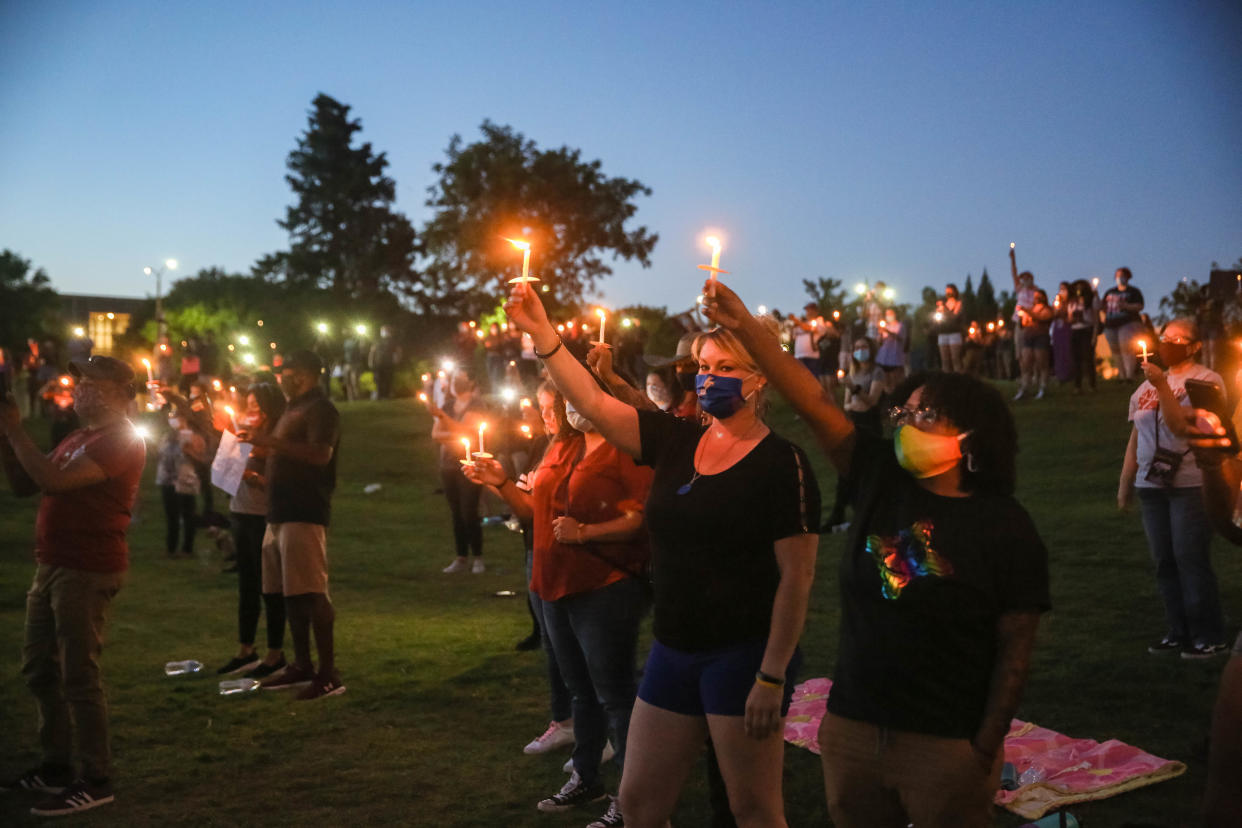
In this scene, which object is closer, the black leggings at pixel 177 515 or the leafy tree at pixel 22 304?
the black leggings at pixel 177 515

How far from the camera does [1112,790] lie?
18.4 ft

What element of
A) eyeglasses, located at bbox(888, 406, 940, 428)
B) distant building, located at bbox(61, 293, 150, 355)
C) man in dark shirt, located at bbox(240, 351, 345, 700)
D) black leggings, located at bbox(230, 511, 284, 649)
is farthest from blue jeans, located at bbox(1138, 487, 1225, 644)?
distant building, located at bbox(61, 293, 150, 355)

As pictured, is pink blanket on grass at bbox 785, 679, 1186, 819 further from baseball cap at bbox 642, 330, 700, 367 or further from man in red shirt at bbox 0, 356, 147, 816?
man in red shirt at bbox 0, 356, 147, 816

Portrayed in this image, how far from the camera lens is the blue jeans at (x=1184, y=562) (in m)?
7.86

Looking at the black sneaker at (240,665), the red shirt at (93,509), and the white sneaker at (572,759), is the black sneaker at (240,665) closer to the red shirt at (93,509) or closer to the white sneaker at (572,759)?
the red shirt at (93,509)

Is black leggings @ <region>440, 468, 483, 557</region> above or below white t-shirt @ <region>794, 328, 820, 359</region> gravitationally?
below

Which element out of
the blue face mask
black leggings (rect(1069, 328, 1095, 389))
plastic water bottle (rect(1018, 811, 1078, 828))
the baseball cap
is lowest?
plastic water bottle (rect(1018, 811, 1078, 828))

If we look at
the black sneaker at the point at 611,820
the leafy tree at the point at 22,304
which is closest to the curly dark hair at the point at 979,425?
the black sneaker at the point at 611,820

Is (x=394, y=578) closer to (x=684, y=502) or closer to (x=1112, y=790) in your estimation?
(x=1112, y=790)

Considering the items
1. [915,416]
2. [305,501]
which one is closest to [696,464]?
[915,416]

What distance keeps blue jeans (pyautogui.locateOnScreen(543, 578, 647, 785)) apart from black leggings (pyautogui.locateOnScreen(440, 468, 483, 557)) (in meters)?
7.31

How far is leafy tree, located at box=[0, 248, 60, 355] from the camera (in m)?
60.7

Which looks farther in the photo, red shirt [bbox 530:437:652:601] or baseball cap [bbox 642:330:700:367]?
red shirt [bbox 530:437:652:601]

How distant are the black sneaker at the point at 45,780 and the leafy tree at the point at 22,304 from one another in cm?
5675
